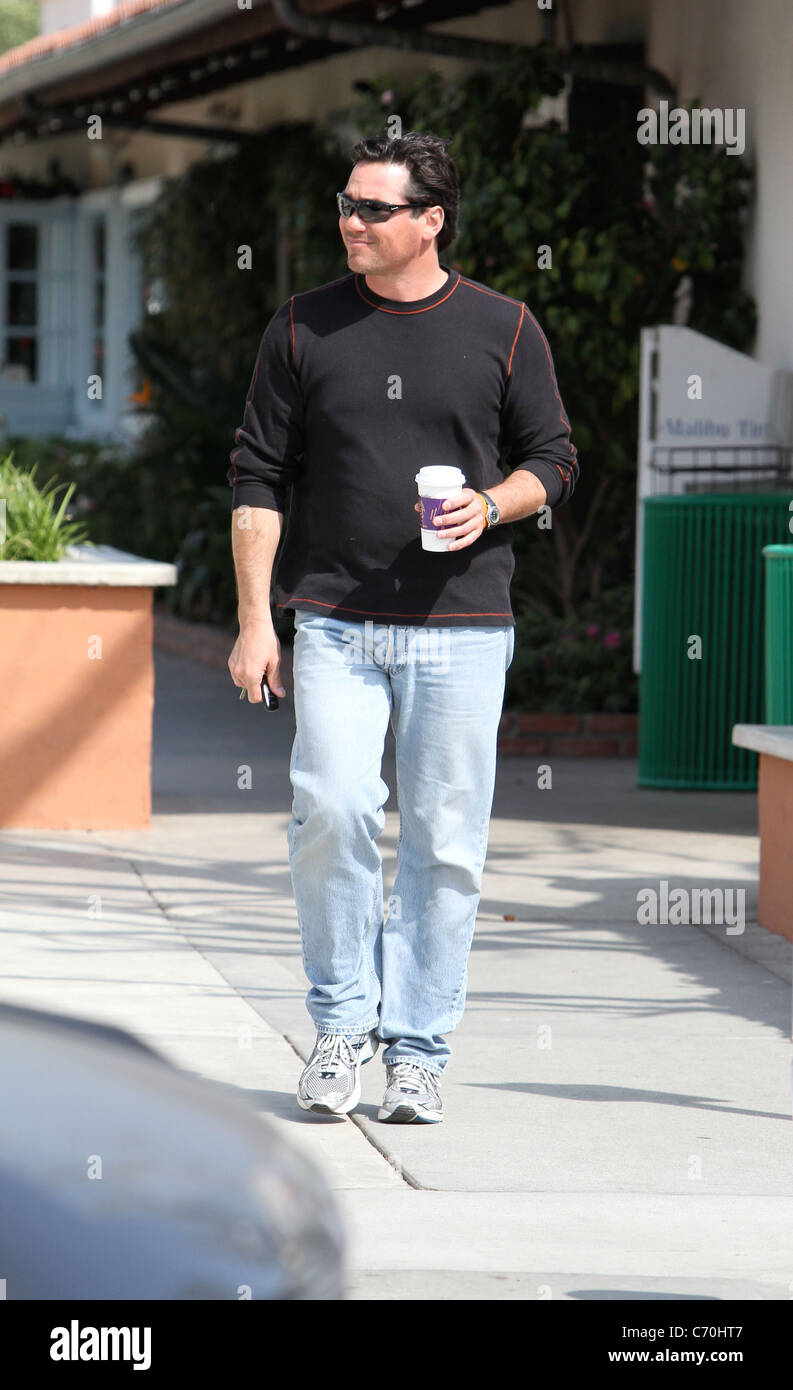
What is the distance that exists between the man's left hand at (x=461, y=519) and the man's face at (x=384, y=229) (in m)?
0.55

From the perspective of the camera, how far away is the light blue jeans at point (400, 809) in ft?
14.3

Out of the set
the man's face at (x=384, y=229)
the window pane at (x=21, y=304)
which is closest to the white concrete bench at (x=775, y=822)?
the man's face at (x=384, y=229)

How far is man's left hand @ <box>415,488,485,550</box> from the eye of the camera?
163 inches

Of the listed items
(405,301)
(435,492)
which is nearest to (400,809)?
(435,492)

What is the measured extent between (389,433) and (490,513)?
284 millimetres

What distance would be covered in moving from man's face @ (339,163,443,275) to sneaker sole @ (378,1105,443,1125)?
1.73 metres

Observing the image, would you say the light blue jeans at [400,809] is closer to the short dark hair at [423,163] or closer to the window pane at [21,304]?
the short dark hair at [423,163]

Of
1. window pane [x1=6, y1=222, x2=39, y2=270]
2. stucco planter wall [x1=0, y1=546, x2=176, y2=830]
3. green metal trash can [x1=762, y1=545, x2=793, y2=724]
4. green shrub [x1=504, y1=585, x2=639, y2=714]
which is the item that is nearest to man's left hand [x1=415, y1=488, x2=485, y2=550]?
green metal trash can [x1=762, y1=545, x2=793, y2=724]

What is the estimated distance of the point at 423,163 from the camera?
4.44m

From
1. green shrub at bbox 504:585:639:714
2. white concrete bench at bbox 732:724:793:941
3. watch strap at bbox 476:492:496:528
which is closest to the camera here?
watch strap at bbox 476:492:496:528

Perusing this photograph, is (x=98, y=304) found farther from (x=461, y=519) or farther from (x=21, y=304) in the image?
(x=461, y=519)

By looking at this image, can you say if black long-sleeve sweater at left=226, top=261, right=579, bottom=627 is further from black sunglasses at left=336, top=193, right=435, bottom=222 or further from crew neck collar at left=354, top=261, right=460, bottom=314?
black sunglasses at left=336, top=193, right=435, bottom=222

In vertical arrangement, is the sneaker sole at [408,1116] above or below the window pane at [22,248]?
below

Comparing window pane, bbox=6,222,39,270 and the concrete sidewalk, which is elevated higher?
window pane, bbox=6,222,39,270
